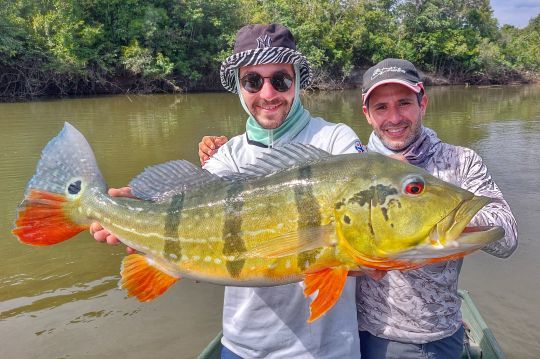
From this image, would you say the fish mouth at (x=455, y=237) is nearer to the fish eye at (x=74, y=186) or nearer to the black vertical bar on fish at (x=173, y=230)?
the black vertical bar on fish at (x=173, y=230)

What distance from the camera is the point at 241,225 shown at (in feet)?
7.17


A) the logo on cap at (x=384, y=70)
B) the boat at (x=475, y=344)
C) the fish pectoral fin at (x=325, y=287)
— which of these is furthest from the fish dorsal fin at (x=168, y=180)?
the boat at (x=475, y=344)

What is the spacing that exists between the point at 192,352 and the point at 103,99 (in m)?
26.7

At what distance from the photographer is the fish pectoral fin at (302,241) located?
79.1 inches

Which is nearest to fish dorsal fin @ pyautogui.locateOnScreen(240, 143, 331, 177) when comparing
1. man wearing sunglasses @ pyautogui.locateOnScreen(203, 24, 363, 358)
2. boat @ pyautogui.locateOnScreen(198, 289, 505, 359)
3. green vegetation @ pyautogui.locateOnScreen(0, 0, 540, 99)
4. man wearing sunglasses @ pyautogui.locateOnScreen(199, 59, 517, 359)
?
man wearing sunglasses @ pyautogui.locateOnScreen(203, 24, 363, 358)

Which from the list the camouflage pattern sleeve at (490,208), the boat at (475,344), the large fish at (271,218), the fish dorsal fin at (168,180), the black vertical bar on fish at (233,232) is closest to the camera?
the large fish at (271,218)

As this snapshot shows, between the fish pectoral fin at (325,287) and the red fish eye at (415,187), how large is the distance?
0.45m

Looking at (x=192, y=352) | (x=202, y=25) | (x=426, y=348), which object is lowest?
(x=192, y=352)

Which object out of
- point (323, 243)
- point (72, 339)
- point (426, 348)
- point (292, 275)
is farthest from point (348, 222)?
point (72, 339)

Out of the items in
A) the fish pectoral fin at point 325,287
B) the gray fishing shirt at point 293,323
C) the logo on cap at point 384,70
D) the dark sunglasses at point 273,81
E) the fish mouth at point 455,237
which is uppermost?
the logo on cap at point 384,70

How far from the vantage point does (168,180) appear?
254 cm

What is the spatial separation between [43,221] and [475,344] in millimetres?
3482

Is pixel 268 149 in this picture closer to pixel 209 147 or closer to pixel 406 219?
pixel 406 219

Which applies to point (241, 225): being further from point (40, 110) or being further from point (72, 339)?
point (40, 110)
